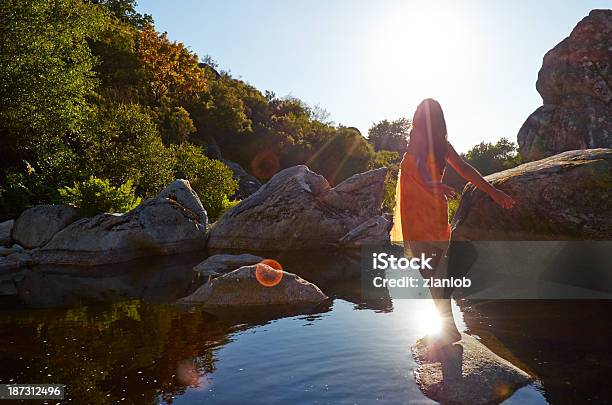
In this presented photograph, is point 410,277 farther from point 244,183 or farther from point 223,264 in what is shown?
point 244,183

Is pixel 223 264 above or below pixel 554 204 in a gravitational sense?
below

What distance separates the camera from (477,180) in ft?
20.1

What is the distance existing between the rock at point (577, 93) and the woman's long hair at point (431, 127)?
39004 millimetres

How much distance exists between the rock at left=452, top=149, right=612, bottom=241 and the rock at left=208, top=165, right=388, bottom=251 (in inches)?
311

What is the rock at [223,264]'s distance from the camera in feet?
42.7

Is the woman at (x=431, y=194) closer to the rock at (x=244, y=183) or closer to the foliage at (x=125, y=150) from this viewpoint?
the foliage at (x=125, y=150)

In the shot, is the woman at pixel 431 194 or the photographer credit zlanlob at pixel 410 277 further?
the photographer credit zlanlob at pixel 410 277

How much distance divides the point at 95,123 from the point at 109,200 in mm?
7795

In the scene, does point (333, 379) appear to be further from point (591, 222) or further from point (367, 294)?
point (591, 222)

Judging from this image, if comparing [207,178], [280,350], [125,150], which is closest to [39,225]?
[125,150]

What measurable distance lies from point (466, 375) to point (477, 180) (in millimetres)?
2494

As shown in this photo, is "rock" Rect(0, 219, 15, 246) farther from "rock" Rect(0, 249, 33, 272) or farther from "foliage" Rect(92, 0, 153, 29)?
"foliage" Rect(92, 0, 153, 29)

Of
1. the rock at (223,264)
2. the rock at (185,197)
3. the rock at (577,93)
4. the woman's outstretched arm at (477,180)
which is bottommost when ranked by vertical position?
the rock at (223,264)

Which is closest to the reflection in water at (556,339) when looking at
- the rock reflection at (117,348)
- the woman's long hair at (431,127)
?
the woman's long hair at (431,127)
